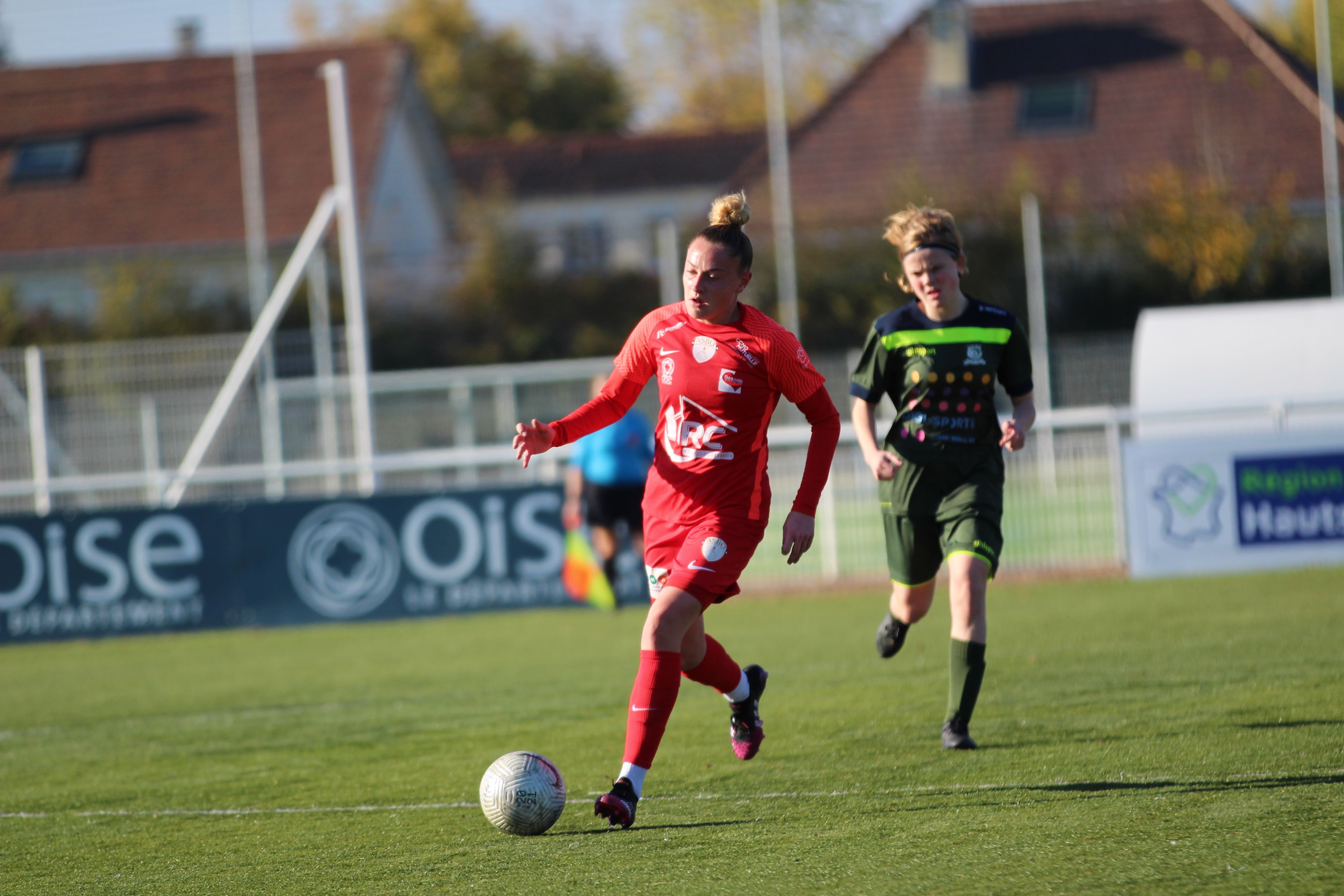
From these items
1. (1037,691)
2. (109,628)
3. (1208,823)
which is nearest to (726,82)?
(109,628)

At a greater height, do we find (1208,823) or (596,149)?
(596,149)

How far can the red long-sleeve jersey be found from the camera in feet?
16.6

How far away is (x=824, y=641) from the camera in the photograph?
1023 centimetres

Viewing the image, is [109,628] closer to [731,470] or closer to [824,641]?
[824,641]

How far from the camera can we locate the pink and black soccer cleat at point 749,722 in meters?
5.57

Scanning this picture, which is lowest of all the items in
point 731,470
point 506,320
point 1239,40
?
point 731,470

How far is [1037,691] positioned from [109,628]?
9.49 meters

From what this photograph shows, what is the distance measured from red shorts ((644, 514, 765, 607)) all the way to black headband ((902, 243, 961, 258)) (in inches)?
59.9

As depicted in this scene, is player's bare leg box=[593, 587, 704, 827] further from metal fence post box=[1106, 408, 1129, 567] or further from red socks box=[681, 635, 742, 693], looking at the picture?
metal fence post box=[1106, 408, 1129, 567]

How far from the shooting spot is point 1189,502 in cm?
1232

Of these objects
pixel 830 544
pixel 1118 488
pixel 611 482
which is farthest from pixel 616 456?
pixel 1118 488

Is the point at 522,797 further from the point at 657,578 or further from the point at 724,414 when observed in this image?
the point at 724,414

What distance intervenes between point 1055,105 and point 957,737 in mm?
24928

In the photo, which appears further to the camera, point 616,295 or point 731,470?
point 616,295
